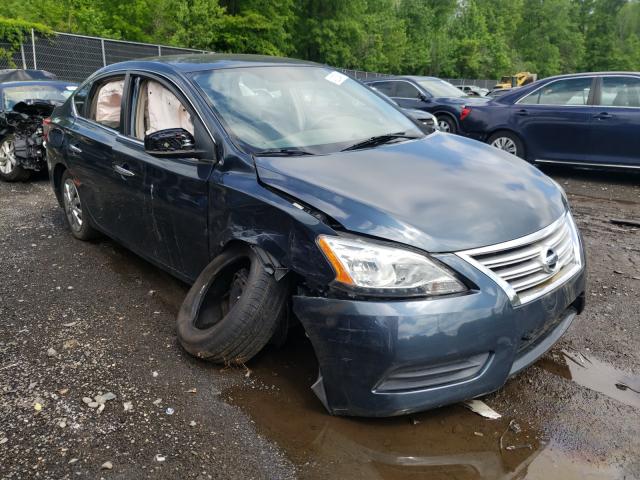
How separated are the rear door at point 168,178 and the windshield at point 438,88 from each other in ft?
27.7

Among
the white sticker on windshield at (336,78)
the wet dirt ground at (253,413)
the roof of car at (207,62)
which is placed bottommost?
the wet dirt ground at (253,413)

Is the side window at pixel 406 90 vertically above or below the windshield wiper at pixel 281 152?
below

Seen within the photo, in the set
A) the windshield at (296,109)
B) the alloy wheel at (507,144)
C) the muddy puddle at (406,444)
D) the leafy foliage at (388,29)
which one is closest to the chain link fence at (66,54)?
the leafy foliage at (388,29)

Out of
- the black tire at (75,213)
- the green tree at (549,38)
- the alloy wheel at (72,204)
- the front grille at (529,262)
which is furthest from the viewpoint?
the green tree at (549,38)

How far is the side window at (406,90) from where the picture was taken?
1160 centimetres

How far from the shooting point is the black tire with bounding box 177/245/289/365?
2721 mm

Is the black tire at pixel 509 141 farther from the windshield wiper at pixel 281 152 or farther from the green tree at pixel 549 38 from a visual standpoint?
the green tree at pixel 549 38

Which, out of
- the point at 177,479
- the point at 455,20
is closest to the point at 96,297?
the point at 177,479

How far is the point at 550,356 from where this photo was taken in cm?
317

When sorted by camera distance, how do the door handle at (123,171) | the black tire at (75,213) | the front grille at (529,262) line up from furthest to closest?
the black tire at (75,213) → the door handle at (123,171) → the front grille at (529,262)

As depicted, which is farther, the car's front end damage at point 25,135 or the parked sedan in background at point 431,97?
the parked sedan in background at point 431,97

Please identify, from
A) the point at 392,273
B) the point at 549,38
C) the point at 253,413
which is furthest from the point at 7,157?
the point at 549,38

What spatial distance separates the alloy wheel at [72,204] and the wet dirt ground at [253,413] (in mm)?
1265

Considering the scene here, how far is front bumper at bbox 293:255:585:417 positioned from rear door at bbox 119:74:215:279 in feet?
3.60
